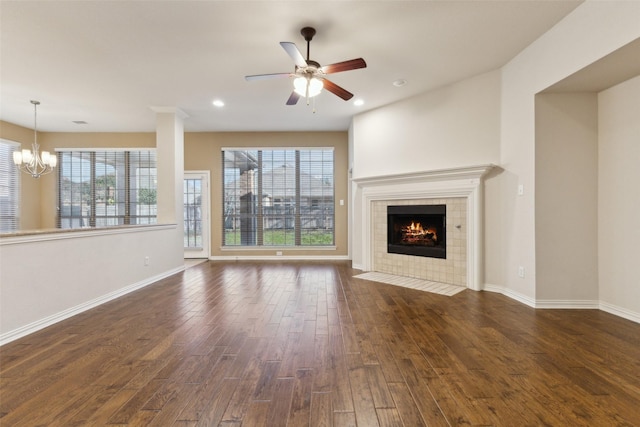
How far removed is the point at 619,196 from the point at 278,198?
555 centimetres

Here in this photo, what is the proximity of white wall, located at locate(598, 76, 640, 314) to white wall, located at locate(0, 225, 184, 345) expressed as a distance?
5689 millimetres

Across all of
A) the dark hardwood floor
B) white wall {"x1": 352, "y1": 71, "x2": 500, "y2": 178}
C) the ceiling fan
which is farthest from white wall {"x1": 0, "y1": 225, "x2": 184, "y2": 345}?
white wall {"x1": 352, "y1": 71, "x2": 500, "y2": 178}

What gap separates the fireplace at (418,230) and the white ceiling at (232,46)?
1.84 m

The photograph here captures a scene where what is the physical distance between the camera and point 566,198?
3174mm

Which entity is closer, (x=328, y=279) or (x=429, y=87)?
(x=429, y=87)

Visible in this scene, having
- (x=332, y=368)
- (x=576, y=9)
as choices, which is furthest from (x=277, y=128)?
(x=332, y=368)

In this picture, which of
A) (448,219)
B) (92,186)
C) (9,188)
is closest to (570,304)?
(448,219)

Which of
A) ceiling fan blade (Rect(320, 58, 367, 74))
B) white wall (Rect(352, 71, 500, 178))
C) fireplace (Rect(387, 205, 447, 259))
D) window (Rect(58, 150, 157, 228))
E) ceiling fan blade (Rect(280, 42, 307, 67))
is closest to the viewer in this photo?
ceiling fan blade (Rect(280, 42, 307, 67))

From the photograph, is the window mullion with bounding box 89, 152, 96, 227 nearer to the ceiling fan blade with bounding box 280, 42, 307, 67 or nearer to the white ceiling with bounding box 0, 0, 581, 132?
the white ceiling with bounding box 0, 0, 581, 132

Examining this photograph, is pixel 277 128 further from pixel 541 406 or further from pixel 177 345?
pixel 541 406

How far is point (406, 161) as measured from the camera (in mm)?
4754

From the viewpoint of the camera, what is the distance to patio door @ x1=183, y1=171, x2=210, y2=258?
21.7 ft

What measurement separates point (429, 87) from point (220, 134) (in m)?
4.52

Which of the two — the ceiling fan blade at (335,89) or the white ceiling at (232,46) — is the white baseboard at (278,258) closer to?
the white ceiling at (232,46)
